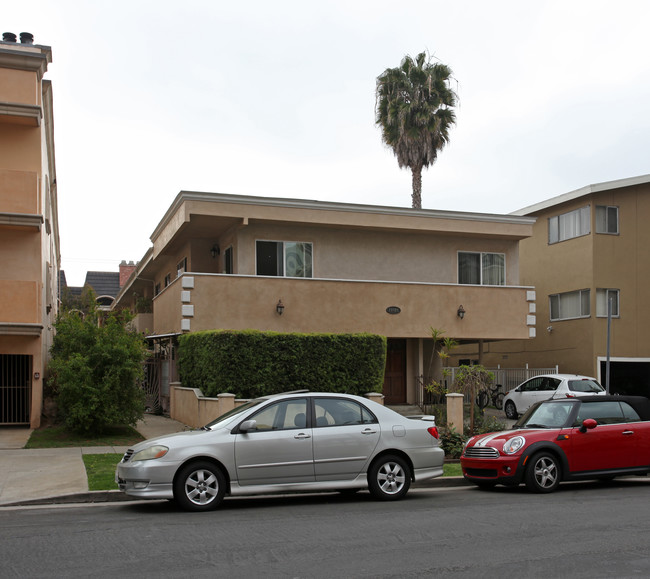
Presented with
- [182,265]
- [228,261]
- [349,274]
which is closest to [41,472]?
[228,261]

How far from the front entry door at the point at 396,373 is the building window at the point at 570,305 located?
23.2ft

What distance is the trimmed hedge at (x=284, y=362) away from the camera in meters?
18.3

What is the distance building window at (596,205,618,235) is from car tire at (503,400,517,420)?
23.4ft

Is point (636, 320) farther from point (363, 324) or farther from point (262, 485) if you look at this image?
point (262, 485)

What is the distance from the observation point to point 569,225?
93.8 ft

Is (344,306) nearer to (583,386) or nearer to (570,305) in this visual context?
(583,386)

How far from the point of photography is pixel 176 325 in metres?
22.0

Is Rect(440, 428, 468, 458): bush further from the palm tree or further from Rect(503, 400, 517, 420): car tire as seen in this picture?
the palm tree

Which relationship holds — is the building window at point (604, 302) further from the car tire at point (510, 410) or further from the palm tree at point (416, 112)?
the palm tree at point (416, 112)

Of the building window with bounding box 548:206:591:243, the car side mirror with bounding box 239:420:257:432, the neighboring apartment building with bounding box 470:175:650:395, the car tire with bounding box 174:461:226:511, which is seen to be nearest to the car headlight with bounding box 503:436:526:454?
the car side mirror with bounding box 239:420:257:432

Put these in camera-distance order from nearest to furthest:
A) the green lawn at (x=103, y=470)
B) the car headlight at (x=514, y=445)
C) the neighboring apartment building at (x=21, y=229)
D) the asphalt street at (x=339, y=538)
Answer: the asphalt street at (x=339, y=538)
the green lawn at (x=103, y=470)
the car headlight at (x=514, y=445)
the neighboring apartment building at (x=21, y=229)

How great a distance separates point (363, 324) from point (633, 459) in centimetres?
1078

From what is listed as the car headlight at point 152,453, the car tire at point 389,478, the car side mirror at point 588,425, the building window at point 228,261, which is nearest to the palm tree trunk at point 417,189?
the building window at point 228,261

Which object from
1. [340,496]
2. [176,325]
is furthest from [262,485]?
[176,325]
